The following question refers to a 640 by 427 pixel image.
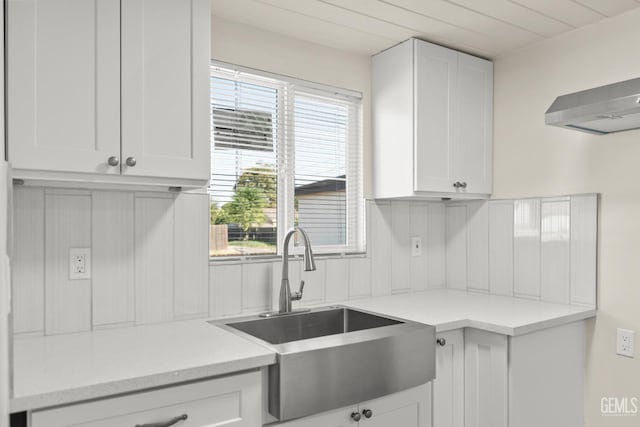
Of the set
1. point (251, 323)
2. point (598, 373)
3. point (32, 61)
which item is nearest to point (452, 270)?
point (598, 373)

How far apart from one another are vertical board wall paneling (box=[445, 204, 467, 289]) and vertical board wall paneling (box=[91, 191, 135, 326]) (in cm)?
182

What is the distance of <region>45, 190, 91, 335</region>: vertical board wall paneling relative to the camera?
172 cm

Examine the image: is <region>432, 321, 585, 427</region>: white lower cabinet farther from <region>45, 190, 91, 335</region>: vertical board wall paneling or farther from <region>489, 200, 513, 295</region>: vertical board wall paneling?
<region>45, 190, 91, 335</region>: vertical board wall paneling

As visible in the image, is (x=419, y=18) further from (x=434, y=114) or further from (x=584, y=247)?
(x=584, y=247)

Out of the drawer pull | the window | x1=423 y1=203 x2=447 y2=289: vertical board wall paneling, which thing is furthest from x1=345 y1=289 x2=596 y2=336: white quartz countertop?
the drawer pull

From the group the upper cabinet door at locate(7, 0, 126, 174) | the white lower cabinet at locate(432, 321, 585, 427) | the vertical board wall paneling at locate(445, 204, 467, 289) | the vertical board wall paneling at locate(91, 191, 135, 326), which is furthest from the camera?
the vertical board wall paneling at locate(445, 204, 467, 289)

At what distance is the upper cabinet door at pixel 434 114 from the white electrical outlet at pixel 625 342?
3.27 ft

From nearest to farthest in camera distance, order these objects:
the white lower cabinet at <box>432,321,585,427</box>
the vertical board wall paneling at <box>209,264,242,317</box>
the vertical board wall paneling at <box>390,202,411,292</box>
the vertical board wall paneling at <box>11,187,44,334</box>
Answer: the vertical board wall paneling at <box>11,187,44,334</box> → the white lower cabinet at <box>432,321,585,427</box> → the vertical board wall paneling at <box>209,264,242,317</box> → the vertical board wall paneling at <box>390,202,411,292</box>

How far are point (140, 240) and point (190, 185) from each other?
38cm

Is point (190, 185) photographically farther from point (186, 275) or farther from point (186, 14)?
point (186, 14)

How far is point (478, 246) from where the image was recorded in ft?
8.90

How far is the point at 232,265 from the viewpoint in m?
2.12

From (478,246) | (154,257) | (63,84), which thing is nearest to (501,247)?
(478,246)

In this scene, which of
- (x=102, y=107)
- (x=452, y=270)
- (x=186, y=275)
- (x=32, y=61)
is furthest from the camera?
(x=452, y=270)
